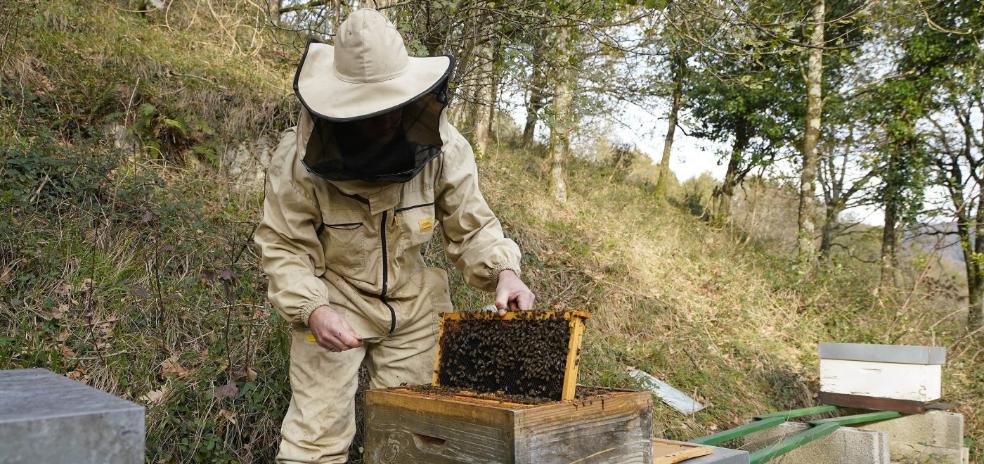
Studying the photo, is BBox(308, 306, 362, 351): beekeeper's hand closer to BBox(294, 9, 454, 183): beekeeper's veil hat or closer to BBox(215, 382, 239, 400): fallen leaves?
BBox(294, 9, 454, 183): beekeeper's veil hat

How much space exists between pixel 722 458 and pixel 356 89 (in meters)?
1.83

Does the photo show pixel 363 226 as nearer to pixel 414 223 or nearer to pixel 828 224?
pixel 414 223

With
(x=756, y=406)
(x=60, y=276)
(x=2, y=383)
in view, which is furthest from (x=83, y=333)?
(x=756, y=406)

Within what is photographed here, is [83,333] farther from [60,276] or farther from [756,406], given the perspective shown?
[756,406]

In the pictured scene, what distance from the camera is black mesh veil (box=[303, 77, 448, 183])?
96.6 inches

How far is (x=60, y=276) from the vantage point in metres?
4.19

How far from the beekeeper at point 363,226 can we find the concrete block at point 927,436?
399 centimetres

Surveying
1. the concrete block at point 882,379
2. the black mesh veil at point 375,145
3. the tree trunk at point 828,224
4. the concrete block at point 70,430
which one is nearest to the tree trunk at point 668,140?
the tree trunk at point 828,224

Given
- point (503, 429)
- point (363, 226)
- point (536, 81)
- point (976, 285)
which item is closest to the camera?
point (503, 429)

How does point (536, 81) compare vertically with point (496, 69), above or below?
above

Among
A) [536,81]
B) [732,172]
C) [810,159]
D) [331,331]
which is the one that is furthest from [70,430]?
[732,172]

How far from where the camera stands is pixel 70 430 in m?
1.07

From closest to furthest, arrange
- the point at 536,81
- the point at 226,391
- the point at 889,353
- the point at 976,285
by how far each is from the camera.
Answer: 1. the point at 226,391
2. the point at 889,353
3. the point at 536,81
4. the point at 976,285

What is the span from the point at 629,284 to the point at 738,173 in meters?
7.79
